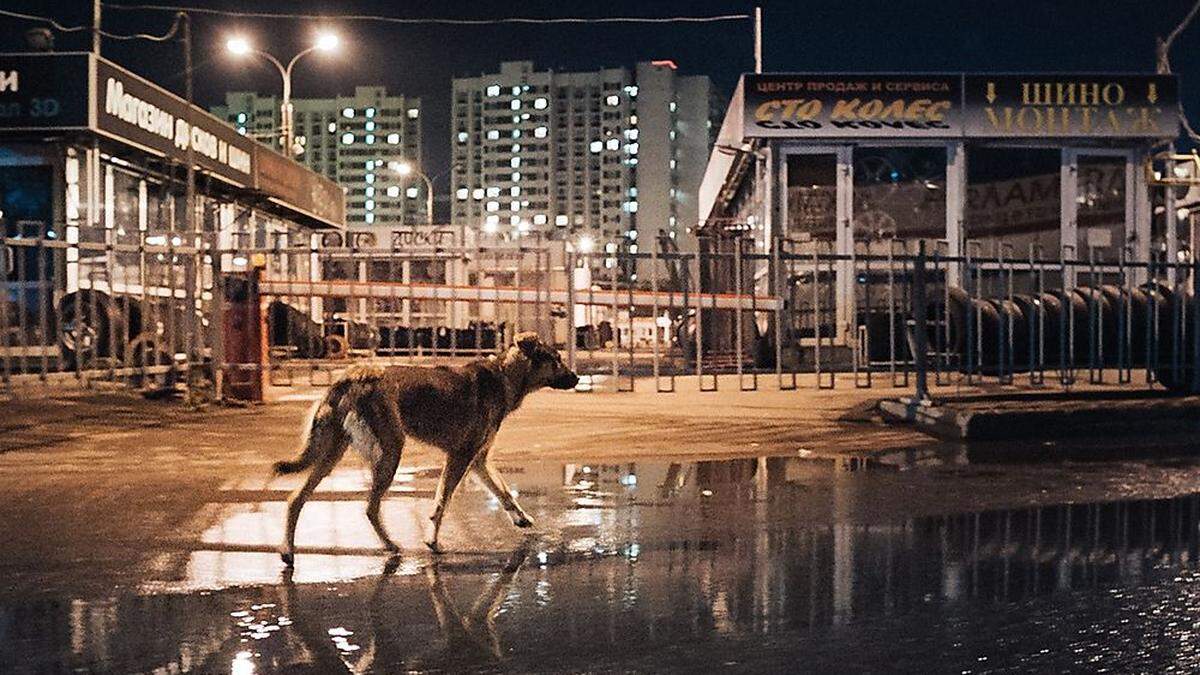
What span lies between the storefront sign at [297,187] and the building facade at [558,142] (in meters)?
76.2

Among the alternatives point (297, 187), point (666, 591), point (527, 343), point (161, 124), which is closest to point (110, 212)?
point (161, 124)

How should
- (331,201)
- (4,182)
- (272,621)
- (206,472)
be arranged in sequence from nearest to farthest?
(272,621)
(206,472)
(4,182)
(331,201)

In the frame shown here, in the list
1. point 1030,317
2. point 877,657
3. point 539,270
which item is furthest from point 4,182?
point 877,657

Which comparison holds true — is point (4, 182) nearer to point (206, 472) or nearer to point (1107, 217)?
point (206, 472)

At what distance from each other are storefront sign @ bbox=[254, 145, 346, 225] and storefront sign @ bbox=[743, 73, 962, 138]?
1338 cm

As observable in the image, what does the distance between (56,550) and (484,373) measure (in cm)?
280

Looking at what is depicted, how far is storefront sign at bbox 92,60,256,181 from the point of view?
24094mm

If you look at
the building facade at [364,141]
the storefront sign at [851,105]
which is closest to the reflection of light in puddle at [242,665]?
the storefront sign at [851,105]

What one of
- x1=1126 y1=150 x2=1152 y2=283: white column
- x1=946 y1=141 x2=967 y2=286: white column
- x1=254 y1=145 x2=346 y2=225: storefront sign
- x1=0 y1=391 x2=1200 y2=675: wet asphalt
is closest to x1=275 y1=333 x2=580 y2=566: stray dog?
x1=0 y1=391 x2=1200 y2=675: wet asphalt

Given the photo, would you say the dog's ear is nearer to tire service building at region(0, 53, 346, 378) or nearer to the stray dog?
the stray dog

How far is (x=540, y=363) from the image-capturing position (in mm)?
9000

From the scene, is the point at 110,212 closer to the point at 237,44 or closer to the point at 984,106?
the point at 237,44

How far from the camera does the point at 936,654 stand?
19.2ft

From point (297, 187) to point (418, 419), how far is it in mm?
32195
